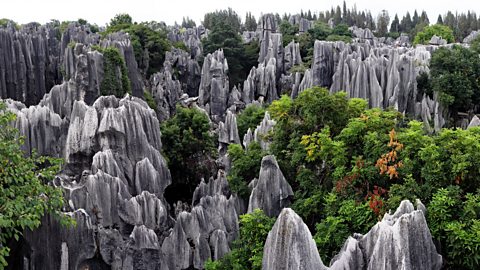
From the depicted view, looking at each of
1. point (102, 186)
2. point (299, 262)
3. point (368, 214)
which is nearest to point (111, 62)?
point (102, 186)

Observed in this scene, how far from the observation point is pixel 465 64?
88.6 feet

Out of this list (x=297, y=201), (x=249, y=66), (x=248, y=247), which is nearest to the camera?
(x=248, y=247)

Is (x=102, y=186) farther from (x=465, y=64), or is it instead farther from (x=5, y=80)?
(x=5, y=80)

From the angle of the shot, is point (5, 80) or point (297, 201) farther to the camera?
point (5, 80)

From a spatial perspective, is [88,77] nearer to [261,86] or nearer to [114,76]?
[114,76]

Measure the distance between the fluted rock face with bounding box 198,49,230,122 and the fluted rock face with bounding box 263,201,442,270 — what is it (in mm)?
27139

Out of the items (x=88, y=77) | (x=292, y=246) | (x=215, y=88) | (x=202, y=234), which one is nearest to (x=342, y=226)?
(x=292, y=246)

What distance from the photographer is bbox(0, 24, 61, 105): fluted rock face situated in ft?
113

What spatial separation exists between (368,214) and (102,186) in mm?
6850

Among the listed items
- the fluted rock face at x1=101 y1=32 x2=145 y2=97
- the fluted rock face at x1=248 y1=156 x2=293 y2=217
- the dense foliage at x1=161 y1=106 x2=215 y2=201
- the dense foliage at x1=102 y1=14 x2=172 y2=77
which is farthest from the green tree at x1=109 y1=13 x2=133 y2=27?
the fluted rock face at x1=248 y1=156 x2=293 y2=217

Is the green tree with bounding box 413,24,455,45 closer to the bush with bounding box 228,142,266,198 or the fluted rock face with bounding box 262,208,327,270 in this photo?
the bush with bounding box 228,142,266,198

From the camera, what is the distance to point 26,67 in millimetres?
35906

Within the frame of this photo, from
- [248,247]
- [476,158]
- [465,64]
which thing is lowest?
[248,247]

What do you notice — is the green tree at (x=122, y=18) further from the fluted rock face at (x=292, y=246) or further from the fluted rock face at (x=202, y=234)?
the fluted rock face at (x=292, y=246)
